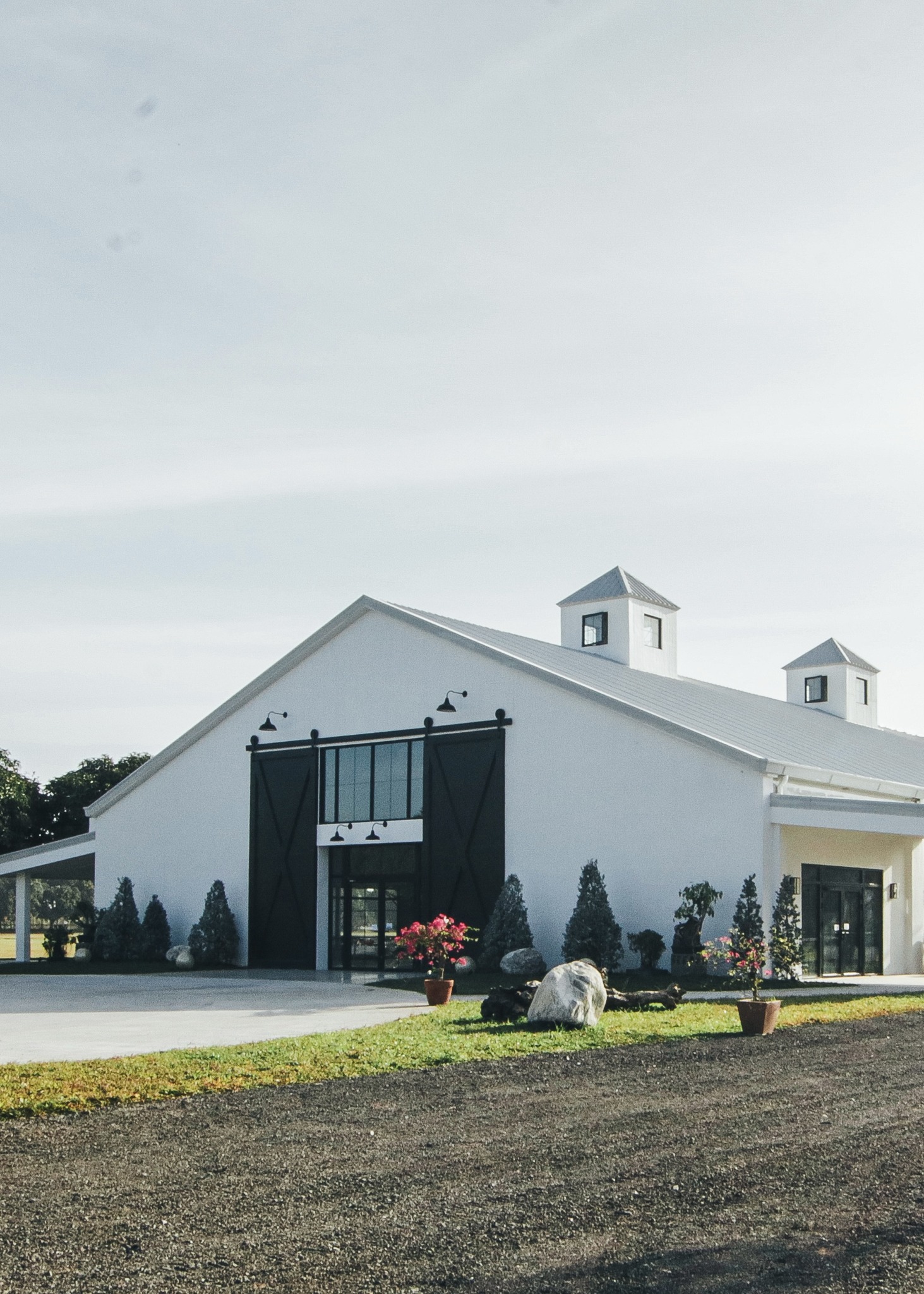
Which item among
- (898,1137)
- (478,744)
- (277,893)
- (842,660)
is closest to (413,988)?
(478,744)

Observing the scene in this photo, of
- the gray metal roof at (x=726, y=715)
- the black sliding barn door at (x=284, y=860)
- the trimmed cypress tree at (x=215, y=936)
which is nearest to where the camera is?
the gray metal roof at (x=726, y=715)

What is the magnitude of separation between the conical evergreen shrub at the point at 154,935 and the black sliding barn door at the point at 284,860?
8.91 ft

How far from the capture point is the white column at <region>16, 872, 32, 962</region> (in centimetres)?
3669

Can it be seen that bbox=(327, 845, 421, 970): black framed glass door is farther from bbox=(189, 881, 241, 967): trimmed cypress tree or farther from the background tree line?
the background tree line

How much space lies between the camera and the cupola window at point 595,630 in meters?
36.2

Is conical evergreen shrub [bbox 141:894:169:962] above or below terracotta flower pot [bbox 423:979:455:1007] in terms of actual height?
below

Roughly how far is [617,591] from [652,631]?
169cm

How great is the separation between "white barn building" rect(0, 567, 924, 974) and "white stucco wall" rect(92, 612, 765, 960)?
4 centimetres

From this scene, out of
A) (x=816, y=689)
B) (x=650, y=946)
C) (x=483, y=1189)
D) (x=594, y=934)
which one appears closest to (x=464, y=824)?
(x=594, y=934)

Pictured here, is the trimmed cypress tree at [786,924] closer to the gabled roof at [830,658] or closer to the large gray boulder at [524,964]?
the large gray boulder at [524,964]

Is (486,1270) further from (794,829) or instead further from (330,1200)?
(794,829)

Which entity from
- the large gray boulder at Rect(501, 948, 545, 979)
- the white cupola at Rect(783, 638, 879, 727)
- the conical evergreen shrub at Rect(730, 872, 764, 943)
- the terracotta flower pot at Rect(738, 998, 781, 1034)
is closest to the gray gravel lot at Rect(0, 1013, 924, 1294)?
the terracotta flower pot at Rect(738, 998, 781, 1034)

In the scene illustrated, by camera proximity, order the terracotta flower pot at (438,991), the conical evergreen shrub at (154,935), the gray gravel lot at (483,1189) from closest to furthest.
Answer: the gray gravel lot at (483,1189) → the terracotta flower pot at (438,991) → the conical evergreen shrub at (154,935)

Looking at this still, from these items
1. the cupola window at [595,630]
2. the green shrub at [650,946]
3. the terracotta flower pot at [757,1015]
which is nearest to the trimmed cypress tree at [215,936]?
the green shrub at [650,946]
